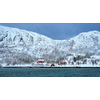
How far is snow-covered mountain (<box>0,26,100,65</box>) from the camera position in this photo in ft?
91.9

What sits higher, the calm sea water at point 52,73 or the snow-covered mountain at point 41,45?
the snow-covered mountain at point 41,45

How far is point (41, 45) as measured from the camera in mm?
30516

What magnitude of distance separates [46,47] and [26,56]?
442 cm

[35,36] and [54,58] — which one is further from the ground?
[35,36]

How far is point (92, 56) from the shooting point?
2672 cm

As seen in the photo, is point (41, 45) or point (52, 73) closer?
point (52, 73)

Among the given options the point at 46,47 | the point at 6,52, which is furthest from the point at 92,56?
the point at 6,52

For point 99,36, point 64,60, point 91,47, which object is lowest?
point 64,60

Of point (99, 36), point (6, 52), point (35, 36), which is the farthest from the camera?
point (35, 36)

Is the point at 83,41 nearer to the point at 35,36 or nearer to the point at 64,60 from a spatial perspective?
the point at 64,60

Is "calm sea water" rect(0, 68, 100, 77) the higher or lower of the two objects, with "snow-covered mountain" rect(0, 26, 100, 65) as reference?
lower

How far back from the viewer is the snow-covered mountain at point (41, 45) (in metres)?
28.0

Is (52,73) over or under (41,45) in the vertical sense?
under

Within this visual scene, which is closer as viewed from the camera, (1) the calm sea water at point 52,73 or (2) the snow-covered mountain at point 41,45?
(1) the calm sea water at point 52,73
